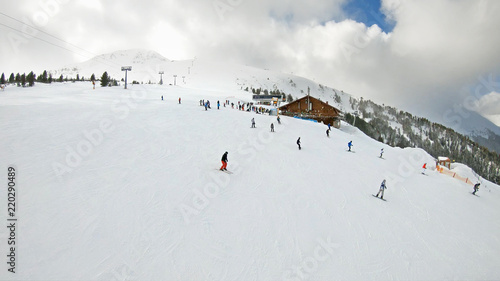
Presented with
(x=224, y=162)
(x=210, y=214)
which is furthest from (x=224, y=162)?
(x=210, y=214)

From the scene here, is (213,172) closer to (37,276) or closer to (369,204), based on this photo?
(37,276)

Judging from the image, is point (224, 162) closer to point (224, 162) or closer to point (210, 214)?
point (224, 162)

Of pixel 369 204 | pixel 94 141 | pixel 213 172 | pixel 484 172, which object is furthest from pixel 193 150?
pixel 484 172

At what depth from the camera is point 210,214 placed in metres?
9.40

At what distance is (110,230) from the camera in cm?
772

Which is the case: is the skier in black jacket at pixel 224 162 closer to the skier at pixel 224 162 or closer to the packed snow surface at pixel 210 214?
the skier at pixel 224 162

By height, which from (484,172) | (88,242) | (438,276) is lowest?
(484,172)

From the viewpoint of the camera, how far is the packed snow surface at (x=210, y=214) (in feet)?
22.9

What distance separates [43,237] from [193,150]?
989 centimetres

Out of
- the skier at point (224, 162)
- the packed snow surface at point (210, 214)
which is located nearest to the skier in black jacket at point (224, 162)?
the skier at point (224, 162)

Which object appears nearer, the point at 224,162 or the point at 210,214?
the point at 210,214

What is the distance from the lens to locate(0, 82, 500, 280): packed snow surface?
6.98m

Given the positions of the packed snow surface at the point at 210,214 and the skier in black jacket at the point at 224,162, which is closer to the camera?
the packed snow surface at the point at 210,214

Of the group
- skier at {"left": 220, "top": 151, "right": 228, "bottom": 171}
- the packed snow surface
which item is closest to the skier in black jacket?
skier at {"left": 220, "top": 151, "right": 228, "bottom": 171}
